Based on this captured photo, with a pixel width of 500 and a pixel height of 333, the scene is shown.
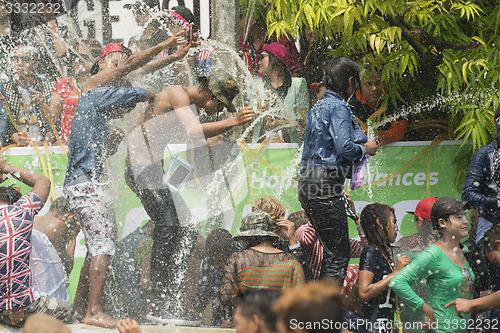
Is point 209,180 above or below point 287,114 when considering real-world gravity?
below

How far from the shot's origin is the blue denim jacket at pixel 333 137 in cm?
464

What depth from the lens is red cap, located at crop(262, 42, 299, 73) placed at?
6.84 metres

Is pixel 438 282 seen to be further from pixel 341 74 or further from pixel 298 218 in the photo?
pixel 341 74

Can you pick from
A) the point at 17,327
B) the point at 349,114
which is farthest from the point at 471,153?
the point at 17,327

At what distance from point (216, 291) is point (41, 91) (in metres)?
3.18

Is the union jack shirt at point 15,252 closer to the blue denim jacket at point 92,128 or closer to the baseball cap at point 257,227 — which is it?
the blue denim jacket at point 92,128

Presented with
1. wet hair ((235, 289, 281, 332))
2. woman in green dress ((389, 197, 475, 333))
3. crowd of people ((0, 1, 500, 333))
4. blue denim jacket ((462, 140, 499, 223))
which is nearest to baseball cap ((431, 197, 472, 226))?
crowd of people ((0, 1, 500, 333))

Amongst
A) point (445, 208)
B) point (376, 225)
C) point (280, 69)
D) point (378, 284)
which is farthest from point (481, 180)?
point (280, 69)

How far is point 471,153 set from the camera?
591 cm

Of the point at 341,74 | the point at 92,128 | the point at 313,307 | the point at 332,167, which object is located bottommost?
the point at 332,167

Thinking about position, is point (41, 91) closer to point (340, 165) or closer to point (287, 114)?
point (287, 114)

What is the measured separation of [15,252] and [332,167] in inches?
92.6

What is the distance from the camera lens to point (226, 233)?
5383 mm

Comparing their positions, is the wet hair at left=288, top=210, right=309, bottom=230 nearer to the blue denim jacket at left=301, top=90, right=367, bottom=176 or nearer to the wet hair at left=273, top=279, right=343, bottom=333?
the blue denim jacket at left=301, top=90, right=367, bottom=176
